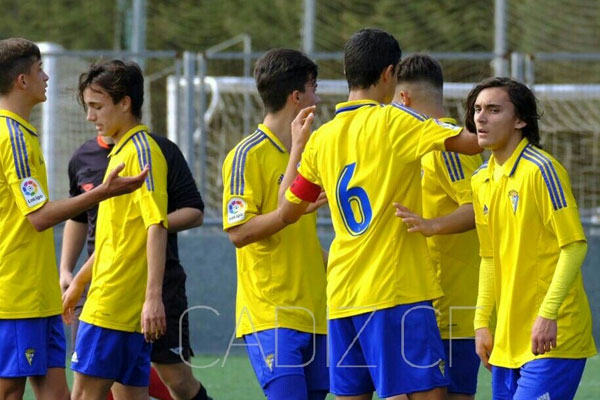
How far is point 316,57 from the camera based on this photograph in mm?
10164

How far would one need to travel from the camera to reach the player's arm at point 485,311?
17.4 ft

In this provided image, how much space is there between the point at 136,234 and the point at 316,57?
4.66 meters

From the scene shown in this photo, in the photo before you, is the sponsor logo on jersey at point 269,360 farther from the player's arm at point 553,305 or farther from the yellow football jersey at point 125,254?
the player's arm at point 553,305

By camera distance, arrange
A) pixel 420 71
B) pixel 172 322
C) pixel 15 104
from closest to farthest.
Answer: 1. pixel 15 104
2. pixel 420 71
3. pixel 172 322

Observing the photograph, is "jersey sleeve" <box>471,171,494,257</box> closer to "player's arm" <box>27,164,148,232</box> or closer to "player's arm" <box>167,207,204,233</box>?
"player's arm" <box>27,164,148,232</box>

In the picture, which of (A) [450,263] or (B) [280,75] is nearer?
(B) [280,75]

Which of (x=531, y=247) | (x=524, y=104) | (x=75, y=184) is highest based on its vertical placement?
(x=524, y=104)

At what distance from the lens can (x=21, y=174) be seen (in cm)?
562

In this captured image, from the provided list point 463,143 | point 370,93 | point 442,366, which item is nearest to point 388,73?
point 370,93

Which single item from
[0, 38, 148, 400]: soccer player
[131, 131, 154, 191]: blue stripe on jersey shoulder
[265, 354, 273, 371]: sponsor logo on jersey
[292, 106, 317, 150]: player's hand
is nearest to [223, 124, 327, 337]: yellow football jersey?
[265, 354, 273, 371]: sponsor logo on jersey

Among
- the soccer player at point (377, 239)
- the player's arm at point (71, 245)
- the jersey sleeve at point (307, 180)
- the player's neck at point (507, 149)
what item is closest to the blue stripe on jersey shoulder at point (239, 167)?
the jersey sleeve at point (307, 180)

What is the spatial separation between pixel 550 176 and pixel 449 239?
1.13 m

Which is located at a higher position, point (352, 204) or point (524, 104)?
point (524, 104)

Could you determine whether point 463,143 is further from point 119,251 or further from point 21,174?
point 21,174
